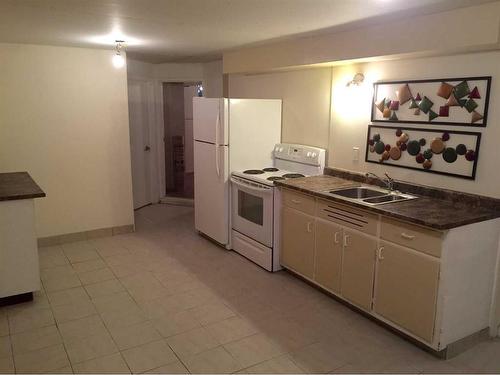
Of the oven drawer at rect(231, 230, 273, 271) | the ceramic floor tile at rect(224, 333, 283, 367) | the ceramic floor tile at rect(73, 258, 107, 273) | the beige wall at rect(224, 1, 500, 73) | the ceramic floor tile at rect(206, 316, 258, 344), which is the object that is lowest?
the ceramic floor tile at rect(224, 333, 283, 367)

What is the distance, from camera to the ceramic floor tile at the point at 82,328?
2811 mm

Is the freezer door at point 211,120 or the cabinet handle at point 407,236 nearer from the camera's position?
the cabinet handle at point 407,236

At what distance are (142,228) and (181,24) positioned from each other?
9.58ft

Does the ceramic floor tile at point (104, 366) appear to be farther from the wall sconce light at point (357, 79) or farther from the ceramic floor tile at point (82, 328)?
the wall sconce light at point (357, 79)

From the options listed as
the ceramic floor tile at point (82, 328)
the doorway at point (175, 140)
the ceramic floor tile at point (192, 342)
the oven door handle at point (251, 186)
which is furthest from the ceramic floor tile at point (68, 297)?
the doorway at point (175, 140)

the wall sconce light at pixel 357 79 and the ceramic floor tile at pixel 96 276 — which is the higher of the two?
the wall sconce light at pixel 357 79

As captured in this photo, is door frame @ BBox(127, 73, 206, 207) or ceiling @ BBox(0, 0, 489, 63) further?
door frame @ BBox(127, 73, 206, 207)

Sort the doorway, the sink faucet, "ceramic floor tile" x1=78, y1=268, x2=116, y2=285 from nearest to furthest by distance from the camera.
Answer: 1. the sink faucet
2. "ceramic floor tile" x1=78, y1=268, x2=116, y2=285
3. the doorway

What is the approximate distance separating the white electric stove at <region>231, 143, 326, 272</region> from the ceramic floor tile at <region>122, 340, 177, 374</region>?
1.45 m

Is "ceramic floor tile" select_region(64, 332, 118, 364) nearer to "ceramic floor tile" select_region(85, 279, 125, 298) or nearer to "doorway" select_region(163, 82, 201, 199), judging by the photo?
"ceramic floor tile" select_region(85, 279, 125, 298)

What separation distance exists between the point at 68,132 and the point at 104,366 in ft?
9.43

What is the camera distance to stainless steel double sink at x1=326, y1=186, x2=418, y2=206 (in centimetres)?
303

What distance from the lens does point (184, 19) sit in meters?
2.90

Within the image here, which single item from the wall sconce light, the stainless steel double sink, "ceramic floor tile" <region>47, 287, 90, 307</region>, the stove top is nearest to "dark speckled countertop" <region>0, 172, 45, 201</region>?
"ceramic floor tile" <region>47, 287, 90, 307</region>
